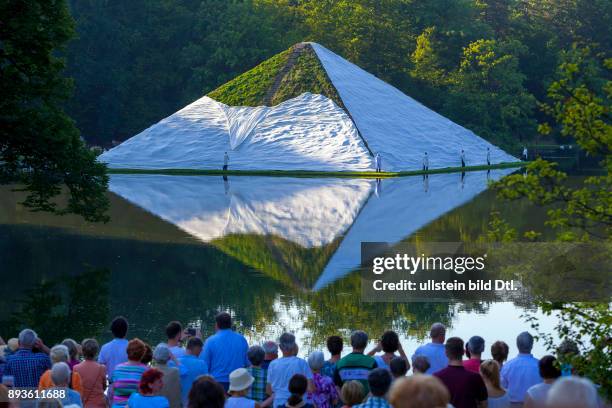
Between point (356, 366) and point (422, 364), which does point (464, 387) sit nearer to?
point (422, 364)

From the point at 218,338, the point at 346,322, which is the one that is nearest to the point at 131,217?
the point at 346,322

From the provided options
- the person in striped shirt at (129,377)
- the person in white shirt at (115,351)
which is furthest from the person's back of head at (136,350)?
the person in white shirt at (115,351)

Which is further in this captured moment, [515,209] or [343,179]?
[343,179]

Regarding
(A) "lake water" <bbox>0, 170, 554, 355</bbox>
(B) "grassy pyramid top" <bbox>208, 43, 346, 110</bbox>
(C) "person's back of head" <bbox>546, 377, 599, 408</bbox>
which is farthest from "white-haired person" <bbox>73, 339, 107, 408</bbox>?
(B) "grassy pyramid top" <bbox>208, 43, 346, 110</bbox>

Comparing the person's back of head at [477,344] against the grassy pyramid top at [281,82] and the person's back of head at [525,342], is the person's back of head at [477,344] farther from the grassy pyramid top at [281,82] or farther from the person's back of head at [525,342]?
the grassy pyramid top at [281,82]

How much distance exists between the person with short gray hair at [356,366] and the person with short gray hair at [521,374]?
3.36 feet

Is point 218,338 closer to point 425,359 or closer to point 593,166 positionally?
point 425,359

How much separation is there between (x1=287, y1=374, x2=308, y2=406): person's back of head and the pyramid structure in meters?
39.3

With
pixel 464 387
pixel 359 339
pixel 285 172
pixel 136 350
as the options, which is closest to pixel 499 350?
pixel 359 339

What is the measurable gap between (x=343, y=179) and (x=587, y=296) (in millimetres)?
29486

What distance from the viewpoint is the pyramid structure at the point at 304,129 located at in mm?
47312

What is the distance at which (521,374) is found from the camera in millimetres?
7332

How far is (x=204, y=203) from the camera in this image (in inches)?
1145

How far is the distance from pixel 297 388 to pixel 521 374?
188 centimetres
